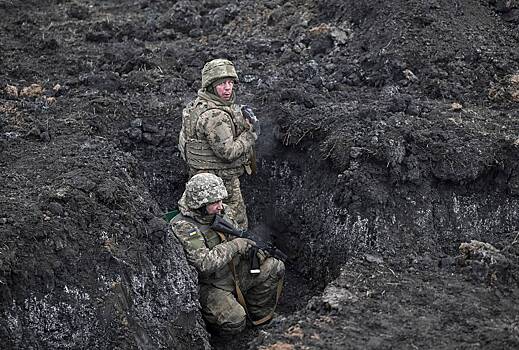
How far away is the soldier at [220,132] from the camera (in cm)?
807

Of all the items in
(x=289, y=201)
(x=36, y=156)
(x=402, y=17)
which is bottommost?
(x=289, y=201)

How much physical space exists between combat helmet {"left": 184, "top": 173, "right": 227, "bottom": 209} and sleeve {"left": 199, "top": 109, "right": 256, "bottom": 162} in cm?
75

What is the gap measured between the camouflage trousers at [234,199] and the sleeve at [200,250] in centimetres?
105

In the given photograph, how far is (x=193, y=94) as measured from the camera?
10.3 meters

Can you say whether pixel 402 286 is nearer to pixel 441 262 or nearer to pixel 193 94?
pixel 441 262

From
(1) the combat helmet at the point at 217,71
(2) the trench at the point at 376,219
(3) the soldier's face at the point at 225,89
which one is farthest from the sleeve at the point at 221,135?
(2) the trench at the point at 376,219

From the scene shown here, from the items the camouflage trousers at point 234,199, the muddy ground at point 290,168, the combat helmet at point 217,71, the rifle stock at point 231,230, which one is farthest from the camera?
the camouflage trousers at point 234,199

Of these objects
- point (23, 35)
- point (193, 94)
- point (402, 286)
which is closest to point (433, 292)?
point (402, 286)

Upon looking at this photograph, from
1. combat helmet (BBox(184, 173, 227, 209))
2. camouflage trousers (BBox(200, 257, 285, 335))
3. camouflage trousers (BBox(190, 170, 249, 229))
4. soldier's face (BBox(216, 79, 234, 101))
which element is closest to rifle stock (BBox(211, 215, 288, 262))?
combat helmet (BBox(184, 173, 227, 209))

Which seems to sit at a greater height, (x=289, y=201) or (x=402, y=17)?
(x=402, y=17)

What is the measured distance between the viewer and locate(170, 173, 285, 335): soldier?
7344mm

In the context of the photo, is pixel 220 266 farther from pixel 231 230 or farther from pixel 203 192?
pixel 203 192

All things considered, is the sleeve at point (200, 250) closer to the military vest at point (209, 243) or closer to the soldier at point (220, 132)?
the military vest at point (209, 243)

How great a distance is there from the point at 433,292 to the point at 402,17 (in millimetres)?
5413
